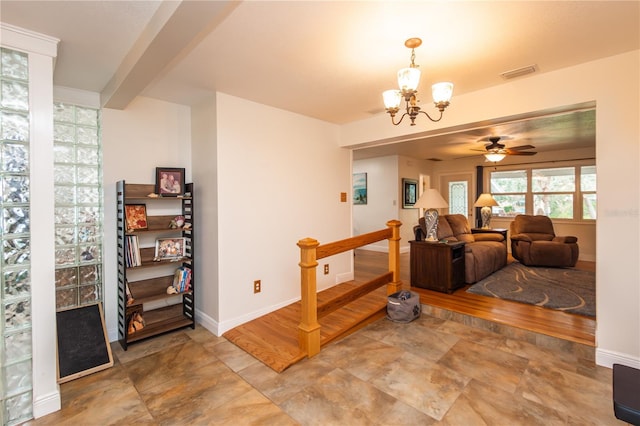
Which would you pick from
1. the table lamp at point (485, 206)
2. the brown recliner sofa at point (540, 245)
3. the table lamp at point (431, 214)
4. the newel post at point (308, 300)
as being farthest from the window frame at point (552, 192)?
the newel post at point (308, 300)

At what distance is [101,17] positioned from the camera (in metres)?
1.75

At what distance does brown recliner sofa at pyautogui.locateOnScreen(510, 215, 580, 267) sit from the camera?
4.99m

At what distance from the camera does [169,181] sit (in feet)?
10.0

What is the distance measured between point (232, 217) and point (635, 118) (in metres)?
3.40

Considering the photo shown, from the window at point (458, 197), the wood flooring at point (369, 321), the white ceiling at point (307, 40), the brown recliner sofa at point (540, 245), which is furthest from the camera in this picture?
the window at point (458, 197)

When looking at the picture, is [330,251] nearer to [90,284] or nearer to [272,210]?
[272,210]

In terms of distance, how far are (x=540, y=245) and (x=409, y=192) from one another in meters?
2.91

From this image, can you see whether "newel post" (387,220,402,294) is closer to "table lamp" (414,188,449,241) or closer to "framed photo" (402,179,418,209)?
"table lamp" (414,188,449,241)

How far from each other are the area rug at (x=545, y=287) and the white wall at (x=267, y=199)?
225 cm

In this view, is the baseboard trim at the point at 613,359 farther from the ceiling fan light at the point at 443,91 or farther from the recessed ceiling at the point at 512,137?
the ceiling fan light at the point at 443,91

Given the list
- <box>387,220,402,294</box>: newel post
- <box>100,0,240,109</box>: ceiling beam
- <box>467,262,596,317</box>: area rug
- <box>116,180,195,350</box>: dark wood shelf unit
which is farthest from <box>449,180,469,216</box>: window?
<box>100,0,240,109</box>: ceiling beam

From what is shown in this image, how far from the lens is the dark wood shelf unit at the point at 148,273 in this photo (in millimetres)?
2766

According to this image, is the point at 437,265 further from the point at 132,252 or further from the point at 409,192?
the point at 409,192

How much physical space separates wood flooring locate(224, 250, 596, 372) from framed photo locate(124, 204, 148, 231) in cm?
135
